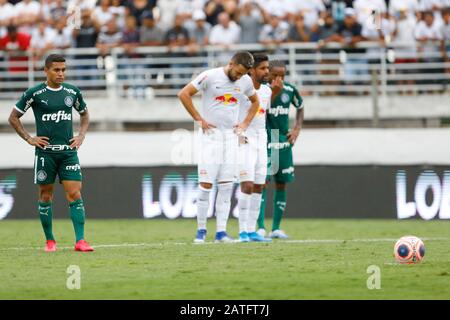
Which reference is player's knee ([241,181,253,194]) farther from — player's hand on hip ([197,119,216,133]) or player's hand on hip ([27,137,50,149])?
player's hand on hip ([27,137,50,149])

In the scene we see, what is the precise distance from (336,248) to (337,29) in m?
11.1

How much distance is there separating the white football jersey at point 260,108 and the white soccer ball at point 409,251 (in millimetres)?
3998

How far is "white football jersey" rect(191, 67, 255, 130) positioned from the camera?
1570 cm

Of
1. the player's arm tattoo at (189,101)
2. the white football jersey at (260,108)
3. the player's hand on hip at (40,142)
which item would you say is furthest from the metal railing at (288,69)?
the player's hand on hip at (40,142)

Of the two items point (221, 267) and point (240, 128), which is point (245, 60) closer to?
point (240, 128)

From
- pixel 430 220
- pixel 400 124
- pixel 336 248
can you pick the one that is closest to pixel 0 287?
pixel 336 248

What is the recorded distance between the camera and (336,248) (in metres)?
15.3

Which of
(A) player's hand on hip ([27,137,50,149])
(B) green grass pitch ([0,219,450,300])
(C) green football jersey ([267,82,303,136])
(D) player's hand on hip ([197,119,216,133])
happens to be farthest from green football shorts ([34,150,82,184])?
(C) green football jersey ([267,82,303,136])

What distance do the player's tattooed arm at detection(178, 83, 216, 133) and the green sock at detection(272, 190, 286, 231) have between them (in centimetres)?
260

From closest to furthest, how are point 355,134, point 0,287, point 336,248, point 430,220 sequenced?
1. point 0,287
2. point 336,248
3. point 430,220
4. point 355,134

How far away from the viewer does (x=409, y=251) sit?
519 inches

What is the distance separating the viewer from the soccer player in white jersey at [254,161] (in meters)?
16.2
